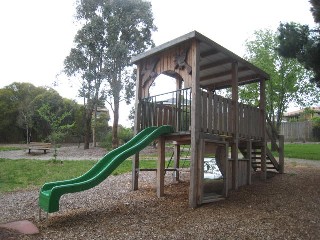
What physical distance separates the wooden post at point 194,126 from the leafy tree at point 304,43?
329cm

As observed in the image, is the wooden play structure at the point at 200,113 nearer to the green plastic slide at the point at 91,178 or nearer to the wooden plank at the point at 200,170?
the wooden plank at the point at 200,170

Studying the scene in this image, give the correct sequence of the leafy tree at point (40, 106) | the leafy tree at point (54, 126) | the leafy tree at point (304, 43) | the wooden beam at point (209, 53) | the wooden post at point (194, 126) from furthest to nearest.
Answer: the leafy tree at point (40, 106)
the leafy tree at point (54, 126)
the leafy tree at point (304, 43)
the wooden beam at point (209, 53)
the wooden post at point (194, 126)

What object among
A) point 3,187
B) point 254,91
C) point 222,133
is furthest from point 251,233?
point 254,91

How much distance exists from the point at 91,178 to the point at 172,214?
1.79 meters

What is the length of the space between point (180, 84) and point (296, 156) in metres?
9.63

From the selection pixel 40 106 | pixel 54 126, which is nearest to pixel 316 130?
pixel 54 126

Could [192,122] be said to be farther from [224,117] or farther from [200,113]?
[224,117]

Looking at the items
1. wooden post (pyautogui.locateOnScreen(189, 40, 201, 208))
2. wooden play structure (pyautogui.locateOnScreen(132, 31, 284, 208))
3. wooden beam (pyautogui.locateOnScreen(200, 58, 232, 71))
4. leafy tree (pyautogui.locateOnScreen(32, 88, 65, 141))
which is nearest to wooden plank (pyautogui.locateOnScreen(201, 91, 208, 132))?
wooden play structure (pyautogui.locateOnScreen(132, 31, 284, 208))

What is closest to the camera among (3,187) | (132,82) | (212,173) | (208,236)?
(208,236)

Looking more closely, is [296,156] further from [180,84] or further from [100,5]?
[100,5]

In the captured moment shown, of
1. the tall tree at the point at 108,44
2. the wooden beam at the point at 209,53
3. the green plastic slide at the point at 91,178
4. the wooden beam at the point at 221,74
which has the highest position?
the tall tree at the point at 108,44

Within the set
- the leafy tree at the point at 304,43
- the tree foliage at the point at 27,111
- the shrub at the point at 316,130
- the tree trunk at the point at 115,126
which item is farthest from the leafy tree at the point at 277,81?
the tree foliage at the point at 27,111

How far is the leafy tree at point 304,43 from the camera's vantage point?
8.09m

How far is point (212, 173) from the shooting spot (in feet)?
36.1
